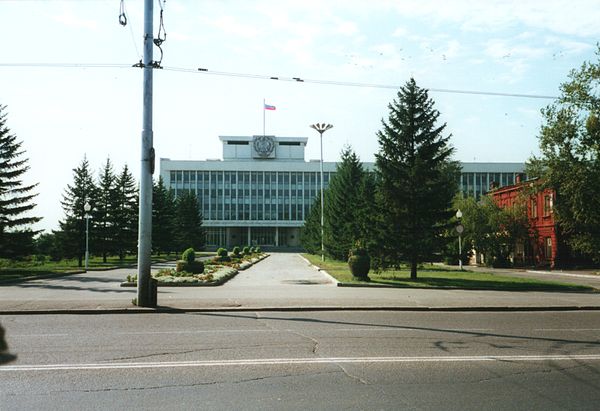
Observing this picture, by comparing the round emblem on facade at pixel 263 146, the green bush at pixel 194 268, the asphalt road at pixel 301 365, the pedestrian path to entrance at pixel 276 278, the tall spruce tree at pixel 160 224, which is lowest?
the pedestrian path to entrance at pixel 276 278

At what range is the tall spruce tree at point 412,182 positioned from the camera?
88.7 ft

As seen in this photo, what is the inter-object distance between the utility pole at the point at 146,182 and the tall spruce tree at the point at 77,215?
32.2 meters

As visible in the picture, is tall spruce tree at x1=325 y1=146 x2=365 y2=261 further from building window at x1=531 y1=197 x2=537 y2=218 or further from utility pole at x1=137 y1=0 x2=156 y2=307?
utility pole at x1=137 y1=0 x2=156 y2=307

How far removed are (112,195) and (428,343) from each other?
50235 mm

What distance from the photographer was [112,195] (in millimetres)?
54812

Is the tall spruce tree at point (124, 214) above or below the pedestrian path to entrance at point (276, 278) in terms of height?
above

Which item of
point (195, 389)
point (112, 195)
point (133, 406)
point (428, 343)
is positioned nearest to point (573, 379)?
point (428, 343)

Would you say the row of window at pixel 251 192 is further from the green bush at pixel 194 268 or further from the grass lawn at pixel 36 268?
the green bush at pixel 194 268

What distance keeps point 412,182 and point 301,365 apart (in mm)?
20787

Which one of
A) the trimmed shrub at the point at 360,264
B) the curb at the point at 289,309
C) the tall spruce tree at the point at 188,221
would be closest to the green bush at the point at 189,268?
the trimmed shrub at the point at 360,264

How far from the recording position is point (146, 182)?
1486 cm

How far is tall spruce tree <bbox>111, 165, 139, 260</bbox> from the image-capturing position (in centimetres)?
5341

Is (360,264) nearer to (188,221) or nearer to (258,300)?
(258,300)

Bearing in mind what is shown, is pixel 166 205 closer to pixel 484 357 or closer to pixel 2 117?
pixel 2 117
